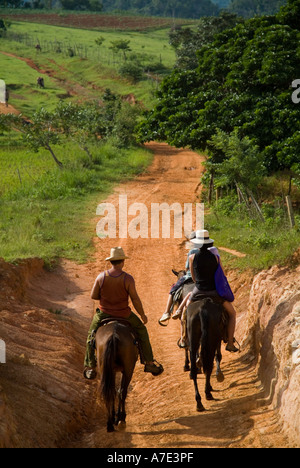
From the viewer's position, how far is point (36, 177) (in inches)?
1014

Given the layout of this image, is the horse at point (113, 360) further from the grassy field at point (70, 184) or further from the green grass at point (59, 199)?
the green grass at point (59, 199)

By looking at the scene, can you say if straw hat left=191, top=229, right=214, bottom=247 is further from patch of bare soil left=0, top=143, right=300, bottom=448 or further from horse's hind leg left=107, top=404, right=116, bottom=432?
horse's hind leg left=107, top=404, right=116, bottom=432

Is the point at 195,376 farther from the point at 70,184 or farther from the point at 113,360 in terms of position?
the point at 70,184

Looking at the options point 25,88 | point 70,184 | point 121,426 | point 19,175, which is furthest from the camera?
point 25,88

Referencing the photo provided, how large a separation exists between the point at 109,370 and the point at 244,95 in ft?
51.0

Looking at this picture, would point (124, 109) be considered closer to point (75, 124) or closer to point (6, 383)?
point (75, 124)

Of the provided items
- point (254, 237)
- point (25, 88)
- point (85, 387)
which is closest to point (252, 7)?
point (25, 88)

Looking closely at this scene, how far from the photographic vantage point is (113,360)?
7016 mm

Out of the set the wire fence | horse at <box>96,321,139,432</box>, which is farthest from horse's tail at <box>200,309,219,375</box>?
the wire fence

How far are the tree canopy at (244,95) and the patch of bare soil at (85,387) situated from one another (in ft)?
24.3

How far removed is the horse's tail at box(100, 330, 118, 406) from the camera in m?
6.99

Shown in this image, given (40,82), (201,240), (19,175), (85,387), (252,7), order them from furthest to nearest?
(252,7) → (40,82) → (19,175) → (85,387) → (201,240)

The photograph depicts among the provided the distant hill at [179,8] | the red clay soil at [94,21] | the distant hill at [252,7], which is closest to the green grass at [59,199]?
the red clay soil at [94,21]

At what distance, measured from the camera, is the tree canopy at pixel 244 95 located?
1911 centimetres
